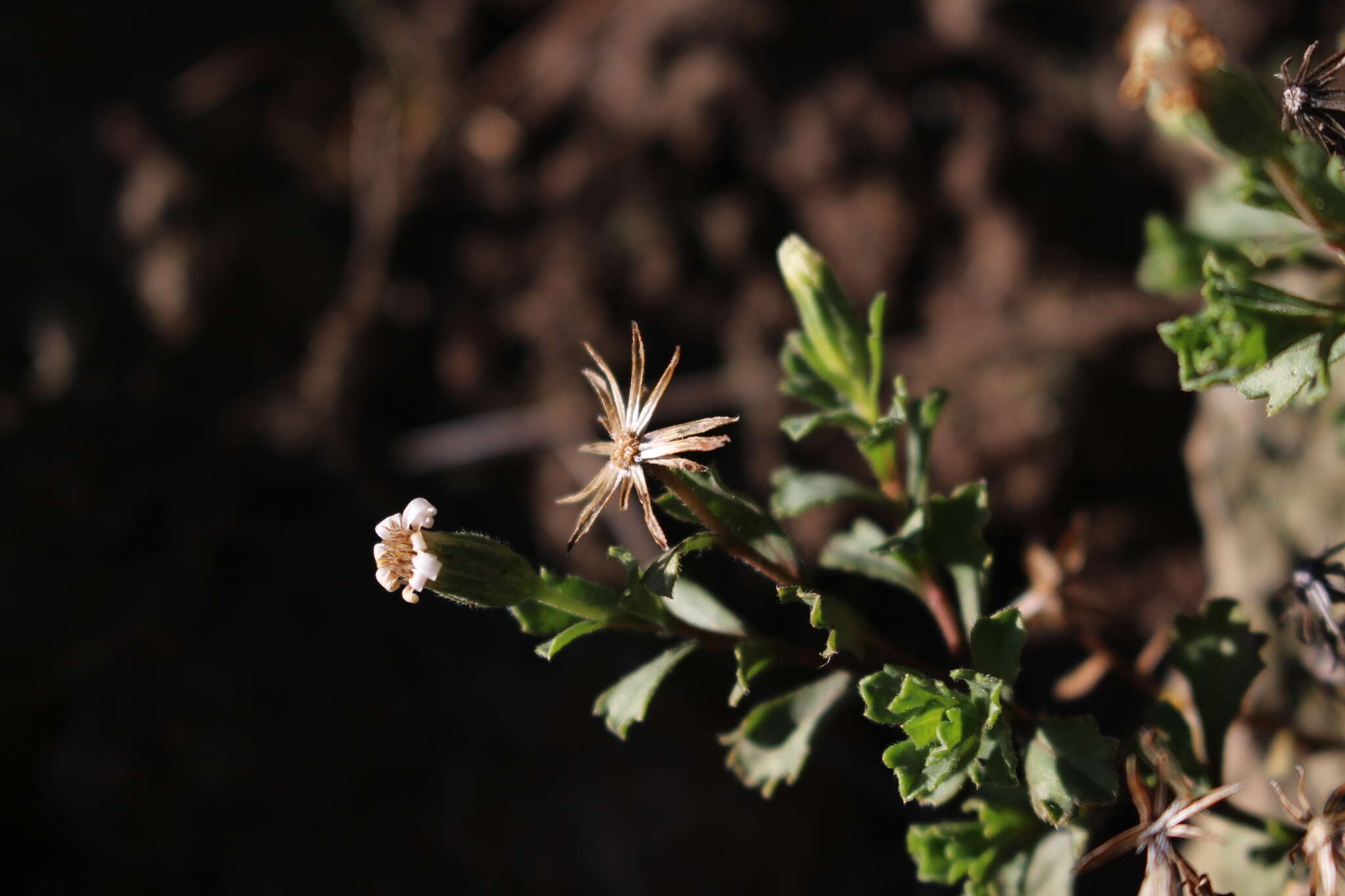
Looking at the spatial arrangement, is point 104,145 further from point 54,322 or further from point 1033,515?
point 1033,515

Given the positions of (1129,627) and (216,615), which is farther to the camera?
(216,615)

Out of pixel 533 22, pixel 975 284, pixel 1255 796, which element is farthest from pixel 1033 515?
pixel 533 22

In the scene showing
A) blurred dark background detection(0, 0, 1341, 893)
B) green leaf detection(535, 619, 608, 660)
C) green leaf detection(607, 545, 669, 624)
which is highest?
blurred dark background detection(0, 0, 1341, 893)

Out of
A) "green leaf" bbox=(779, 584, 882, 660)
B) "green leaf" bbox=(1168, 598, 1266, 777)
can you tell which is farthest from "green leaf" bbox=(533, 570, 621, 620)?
"green leaf" bbox=(1168, 598, 1266, 777)

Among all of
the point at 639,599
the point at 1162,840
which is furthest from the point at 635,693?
the point at 1162,840

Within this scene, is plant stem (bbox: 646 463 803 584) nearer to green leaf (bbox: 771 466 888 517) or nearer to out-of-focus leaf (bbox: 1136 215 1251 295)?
green leaf (bbox: 771 466 888 517)

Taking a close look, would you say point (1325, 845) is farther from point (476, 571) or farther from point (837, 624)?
point (476, 571)

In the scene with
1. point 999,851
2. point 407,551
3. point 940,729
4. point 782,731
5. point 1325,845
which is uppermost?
point 407,551
